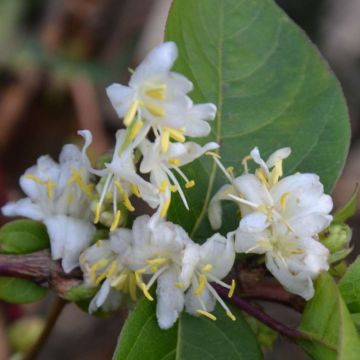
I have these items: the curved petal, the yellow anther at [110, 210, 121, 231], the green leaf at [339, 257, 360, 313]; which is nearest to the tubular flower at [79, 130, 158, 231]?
the yellow anther at [110, 210, 121, 231]

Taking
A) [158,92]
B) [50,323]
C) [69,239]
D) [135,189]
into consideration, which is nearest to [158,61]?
[158,92]

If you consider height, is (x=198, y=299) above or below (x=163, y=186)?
below

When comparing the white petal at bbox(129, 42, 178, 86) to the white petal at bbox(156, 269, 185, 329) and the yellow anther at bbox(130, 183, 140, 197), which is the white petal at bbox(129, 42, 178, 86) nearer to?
the yellow anther at bbox(130, 183, 140, 197)

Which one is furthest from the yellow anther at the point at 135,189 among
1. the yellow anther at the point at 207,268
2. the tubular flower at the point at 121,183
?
the yellow anther at the point at 207,268

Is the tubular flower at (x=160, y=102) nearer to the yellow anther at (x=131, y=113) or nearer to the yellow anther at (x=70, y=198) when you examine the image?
the yellow anther at (x=131, y=113)

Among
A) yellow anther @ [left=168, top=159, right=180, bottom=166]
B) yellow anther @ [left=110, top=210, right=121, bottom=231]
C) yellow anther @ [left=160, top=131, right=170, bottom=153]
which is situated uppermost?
yellow anther @ [left=160, top=131, right=170, bottom=153]

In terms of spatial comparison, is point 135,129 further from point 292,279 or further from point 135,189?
point 292,279
